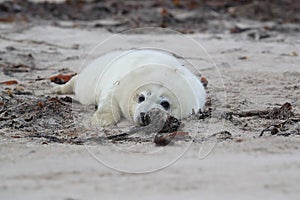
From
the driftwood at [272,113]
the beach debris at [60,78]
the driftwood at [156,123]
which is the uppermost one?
the driftwood at [272,113]

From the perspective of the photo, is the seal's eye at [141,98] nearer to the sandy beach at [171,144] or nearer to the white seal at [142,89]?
the white seal at [142,89]

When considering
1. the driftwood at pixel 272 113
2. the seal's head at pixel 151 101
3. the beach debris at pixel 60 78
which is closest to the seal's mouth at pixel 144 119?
the seal's head at pixel 151 101

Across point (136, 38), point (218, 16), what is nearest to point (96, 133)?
point (136, 38)

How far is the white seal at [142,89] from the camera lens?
3.81 meters

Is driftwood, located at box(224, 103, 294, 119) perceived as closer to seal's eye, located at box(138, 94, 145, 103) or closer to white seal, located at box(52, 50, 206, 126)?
white seal, located at box(52, 50, 206, 126)

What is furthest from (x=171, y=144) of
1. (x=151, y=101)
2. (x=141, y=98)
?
(x=141, y=98)

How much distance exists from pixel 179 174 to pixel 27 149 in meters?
0.81

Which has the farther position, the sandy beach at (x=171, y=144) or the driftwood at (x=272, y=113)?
the driftwood at (x=272, y=113)

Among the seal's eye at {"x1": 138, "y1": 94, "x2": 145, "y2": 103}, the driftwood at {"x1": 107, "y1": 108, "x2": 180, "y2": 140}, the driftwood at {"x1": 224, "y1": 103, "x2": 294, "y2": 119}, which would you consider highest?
the seal's eye at {"x1": 138, "y1": 94, "x2": 145, "y2": 103}

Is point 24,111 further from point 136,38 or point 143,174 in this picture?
point 136,38

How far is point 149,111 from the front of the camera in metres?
3.68

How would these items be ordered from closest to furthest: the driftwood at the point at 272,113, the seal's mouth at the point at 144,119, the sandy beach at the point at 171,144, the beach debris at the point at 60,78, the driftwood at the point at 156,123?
Answer: the sandy beach at the point at 171,144, the driftwood at the point at 156,123, the seal's mouth at the point at 144,119, the driftwood at the point at 272,113, the beach debris at the point at 60,78

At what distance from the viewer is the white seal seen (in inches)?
150

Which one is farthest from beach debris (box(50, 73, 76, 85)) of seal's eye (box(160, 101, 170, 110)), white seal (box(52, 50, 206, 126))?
seal's eye (box(160, 101, 170, 110))
